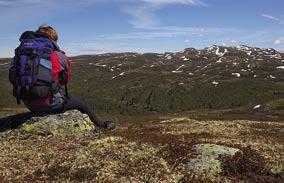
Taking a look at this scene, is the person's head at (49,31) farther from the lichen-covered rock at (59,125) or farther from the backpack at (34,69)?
the lichen-covered rock at (59,125)

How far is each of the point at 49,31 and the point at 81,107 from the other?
5292 millimetres

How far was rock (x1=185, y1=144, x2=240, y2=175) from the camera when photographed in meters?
16.2

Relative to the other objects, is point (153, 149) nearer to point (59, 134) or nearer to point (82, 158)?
point (82, 158)

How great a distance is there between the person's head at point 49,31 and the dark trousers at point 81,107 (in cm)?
371

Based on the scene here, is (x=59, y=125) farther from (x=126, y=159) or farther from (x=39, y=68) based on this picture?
(x=126, y=159)

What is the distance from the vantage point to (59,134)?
75.0 feet

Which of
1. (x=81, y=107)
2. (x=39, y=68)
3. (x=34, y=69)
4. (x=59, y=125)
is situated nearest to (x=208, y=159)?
(x=39, y=68)

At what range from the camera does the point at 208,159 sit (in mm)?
16797

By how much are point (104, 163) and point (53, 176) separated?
81.1 inches

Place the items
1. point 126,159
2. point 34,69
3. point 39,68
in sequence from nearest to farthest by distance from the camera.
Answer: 1. point 126,159
2. point 34,69
3. point 39,68

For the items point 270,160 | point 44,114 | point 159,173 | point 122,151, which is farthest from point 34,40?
point 270,160

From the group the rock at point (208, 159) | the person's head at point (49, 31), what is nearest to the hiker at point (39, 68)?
the person's head at point (49, 31)

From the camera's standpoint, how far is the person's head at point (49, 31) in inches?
798

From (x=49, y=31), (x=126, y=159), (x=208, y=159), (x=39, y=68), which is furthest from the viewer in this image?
(x=49, y=31)
